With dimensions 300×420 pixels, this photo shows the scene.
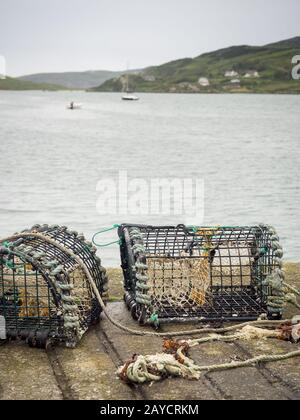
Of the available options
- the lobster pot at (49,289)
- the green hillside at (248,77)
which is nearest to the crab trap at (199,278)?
the lobster pot at (49,289)

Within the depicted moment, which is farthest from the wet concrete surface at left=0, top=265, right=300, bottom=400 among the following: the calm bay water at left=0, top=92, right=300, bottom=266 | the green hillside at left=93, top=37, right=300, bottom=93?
the green hillside at left=93, top=37, right=300, bottom=93

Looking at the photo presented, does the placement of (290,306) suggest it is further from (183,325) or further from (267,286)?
(183,325)

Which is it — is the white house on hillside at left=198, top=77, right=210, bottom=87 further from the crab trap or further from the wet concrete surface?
the wet concrete surface

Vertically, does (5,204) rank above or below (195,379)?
below

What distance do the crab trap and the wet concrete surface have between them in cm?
45

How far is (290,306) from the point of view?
5.96 metres

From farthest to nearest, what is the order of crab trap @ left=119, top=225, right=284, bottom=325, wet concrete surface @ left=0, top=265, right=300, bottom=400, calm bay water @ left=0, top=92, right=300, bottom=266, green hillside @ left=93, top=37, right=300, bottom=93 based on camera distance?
green hillside @ left=93, top=37, right=300, bottom=93 → calm bay water @ left=0, top=92, right=300, bottom=266 → crab trap @ left=119, top=225, right=284, bottom=325 → wet concrete surface @ left=0, top=265, right=300, bottom=400

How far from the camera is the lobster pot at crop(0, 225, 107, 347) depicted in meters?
4.74

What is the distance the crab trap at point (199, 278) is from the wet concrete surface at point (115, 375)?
45 centimetres

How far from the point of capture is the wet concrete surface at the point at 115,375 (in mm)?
3996

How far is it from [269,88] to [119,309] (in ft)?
553
